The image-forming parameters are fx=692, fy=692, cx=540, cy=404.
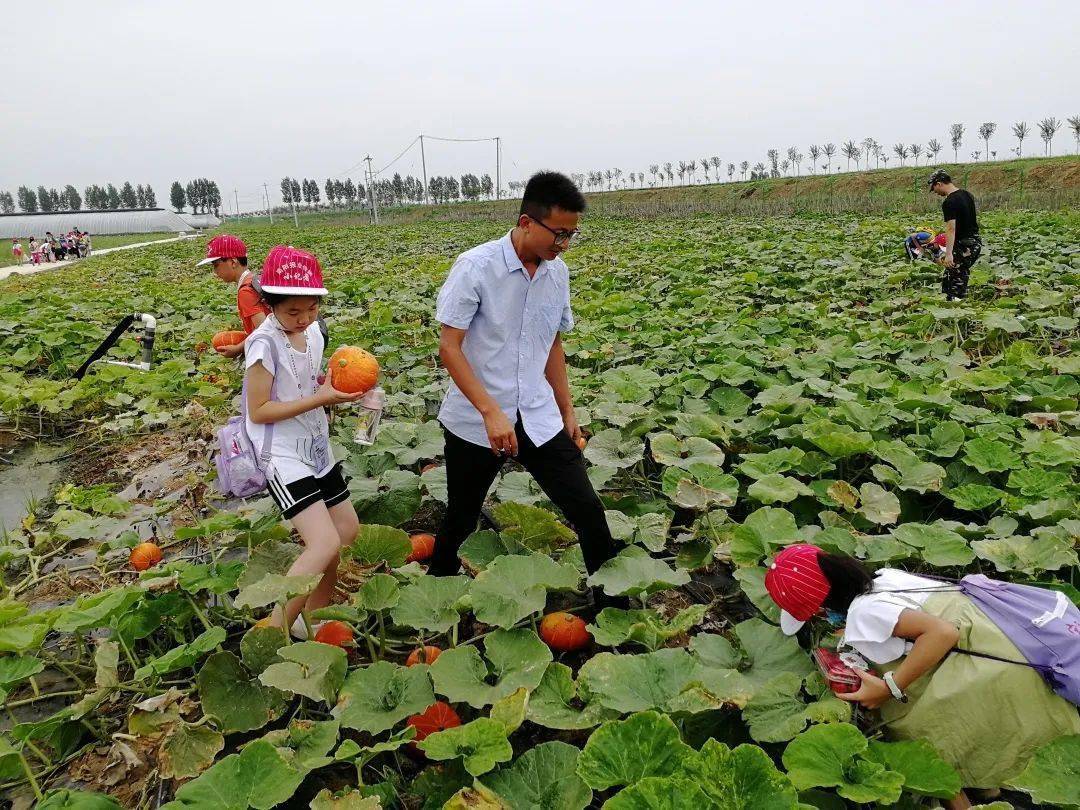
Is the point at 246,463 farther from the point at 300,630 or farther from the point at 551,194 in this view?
the point at 551,194

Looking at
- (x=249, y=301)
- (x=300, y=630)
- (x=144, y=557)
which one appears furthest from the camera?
(x=249, y=301)

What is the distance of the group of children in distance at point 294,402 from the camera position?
7.64 ft

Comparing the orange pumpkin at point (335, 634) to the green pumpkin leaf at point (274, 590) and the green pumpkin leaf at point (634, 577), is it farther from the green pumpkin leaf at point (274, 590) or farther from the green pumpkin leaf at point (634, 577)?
the green pumpkin leaf at point (634, 577)

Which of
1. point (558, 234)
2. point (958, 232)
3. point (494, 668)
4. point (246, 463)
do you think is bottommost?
point (494, 668)

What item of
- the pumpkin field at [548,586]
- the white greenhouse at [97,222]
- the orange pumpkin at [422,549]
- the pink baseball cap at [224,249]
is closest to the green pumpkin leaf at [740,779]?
the pumpkin field at [548,586]

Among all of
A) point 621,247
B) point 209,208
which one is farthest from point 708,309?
point 209,208

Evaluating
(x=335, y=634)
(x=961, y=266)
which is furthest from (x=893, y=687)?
(x=961, y=266)

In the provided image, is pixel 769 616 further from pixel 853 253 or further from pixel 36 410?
pixel 853 253

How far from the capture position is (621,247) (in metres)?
16.9

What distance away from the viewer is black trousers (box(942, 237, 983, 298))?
7469mm

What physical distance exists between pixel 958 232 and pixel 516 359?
7.04 m

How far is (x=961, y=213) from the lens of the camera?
7.51 m

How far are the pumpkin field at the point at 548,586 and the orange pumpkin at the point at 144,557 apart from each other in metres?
0.01

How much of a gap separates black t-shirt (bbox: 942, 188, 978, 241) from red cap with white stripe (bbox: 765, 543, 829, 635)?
693 centimetres
